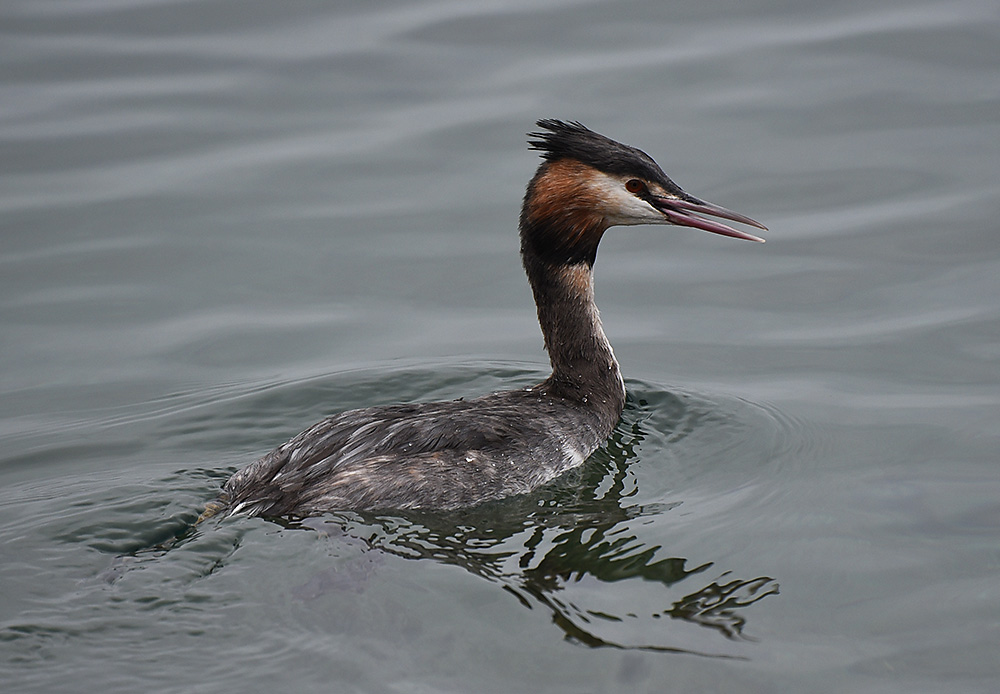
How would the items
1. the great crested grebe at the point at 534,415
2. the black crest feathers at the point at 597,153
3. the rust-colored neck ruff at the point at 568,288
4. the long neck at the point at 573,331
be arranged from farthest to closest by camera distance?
the long neck at the point at 573,331 < the rust-colored neck ruff at the point at 568,288 < the black crest feathers at the point at 597,153 < the great crested grebe at the point at 534,415

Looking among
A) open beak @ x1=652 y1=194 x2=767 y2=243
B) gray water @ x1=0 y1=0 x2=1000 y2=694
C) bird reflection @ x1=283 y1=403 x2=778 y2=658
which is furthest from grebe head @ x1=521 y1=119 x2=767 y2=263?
bird reflection @ x1=283 y1=403 x2=778 y2=658

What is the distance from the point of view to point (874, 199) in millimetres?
11469

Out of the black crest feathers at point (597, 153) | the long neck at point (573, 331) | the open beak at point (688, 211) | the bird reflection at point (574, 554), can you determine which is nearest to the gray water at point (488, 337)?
the bird reflection at point (574, 554)

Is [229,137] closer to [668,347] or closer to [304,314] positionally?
[304,314]

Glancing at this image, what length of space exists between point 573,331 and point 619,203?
91 cm

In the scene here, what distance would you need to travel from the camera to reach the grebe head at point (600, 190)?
8227 mm

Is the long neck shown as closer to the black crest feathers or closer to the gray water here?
the gray water

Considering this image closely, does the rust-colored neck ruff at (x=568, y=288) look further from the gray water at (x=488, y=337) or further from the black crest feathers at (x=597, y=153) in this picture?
the gray water at (x=488, y=337)

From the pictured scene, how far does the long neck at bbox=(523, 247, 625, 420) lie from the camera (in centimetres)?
863

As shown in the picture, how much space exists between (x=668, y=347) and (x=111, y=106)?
6.64 meters

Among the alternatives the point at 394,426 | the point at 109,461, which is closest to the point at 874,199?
the point at 394,426

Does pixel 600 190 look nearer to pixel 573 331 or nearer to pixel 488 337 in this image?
pixel 573 331

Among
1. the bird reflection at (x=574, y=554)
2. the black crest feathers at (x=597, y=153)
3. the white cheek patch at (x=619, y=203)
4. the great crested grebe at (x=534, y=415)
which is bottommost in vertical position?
the bird reflection at (x=574, y=554)

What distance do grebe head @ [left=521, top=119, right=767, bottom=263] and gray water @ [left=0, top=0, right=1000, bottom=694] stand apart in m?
1.29
